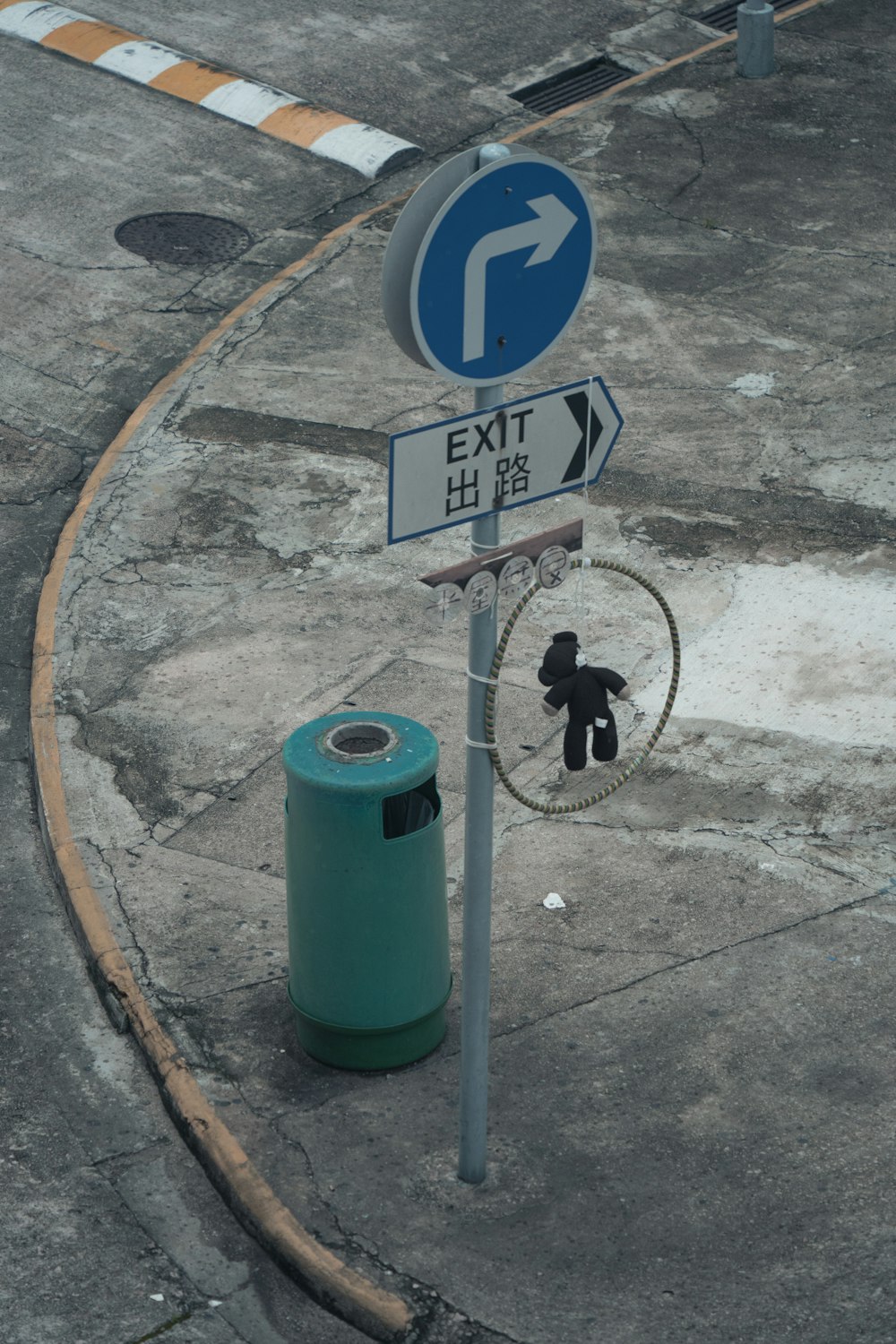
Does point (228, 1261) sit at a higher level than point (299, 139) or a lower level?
lower

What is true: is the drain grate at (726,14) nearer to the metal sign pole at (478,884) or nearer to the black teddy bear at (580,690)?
the black teddy bear at (580,690)

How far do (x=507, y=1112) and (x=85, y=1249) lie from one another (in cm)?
158

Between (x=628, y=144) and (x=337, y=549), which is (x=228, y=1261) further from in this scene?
(x=628, y=144)

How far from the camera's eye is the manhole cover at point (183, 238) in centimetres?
1451

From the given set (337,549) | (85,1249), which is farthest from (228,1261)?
(337,549)

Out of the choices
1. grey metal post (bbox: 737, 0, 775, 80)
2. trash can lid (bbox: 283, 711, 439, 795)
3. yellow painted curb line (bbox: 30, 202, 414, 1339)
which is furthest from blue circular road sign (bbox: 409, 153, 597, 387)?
grey metal post (bbox: 737, 0, 775, 80)

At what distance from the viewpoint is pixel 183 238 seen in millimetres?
14766

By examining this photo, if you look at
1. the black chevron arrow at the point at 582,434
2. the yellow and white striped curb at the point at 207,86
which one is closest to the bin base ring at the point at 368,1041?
the black chevron arrow at the point at 582,434

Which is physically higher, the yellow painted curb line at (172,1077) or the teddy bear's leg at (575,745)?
the teddy bear's leg at (575,745)

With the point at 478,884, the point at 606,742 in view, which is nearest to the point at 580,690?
the point at 606,742

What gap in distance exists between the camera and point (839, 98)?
55.8 feet

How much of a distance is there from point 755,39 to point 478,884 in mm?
13957

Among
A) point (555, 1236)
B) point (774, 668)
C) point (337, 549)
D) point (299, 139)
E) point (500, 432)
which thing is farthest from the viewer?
point (299, 139)

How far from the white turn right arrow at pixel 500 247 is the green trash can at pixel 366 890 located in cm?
176
